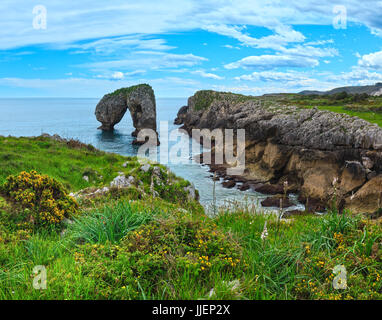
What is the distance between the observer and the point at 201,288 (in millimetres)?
4445

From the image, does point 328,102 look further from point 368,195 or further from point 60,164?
point 60,164

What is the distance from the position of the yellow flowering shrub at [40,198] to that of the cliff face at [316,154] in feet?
66.9

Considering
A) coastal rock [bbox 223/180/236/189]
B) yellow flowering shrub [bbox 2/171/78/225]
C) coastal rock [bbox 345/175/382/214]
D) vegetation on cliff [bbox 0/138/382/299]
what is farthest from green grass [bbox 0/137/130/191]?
coastal rock [bbox 345/175/382/214]

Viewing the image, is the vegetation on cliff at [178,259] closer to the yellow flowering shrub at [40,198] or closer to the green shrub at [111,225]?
the green shrub at [111,225]

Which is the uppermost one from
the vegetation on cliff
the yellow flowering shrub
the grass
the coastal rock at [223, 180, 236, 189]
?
the grass

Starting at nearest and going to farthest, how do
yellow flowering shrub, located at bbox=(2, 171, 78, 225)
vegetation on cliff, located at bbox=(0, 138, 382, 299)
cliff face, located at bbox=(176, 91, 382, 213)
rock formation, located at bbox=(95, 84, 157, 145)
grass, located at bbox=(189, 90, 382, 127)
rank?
1. vegetation on cliff, located at bbox=(0, 138, 382, 299)
2. yellow flowering shrub, located at bbox=(2, 171, 78, 225)
3. cliff face, located at bbox=(176, 91, 382, 213)
4. grass, located at bbox=(189, 90, 382, 127)
5. rock formation, located at bbox=(95, 84, 157, 145)

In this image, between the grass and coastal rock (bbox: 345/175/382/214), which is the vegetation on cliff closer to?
coastal rock (bbox: 345/175/382/214)

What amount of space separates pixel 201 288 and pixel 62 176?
754 inches

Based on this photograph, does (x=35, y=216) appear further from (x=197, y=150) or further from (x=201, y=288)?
(x=197, y=150)

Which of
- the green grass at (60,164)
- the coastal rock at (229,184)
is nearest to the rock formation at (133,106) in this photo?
the coastal rock at (229,184)

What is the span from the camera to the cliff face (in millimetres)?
29316

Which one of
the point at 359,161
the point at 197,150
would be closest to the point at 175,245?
the point at 359,161

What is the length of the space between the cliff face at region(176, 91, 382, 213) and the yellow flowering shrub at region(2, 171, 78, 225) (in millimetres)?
20397

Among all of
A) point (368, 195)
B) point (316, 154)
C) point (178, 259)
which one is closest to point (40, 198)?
point (178, 259)
